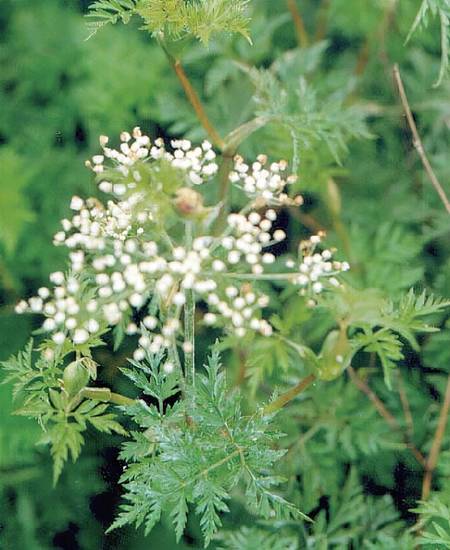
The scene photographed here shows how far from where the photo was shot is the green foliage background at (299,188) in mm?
1870

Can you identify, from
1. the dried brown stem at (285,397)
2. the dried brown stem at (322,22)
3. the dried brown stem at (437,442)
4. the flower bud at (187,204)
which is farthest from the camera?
the dried brown stem at (322,22)

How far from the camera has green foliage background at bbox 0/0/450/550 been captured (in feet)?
6.14

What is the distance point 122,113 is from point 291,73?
0.55 meters

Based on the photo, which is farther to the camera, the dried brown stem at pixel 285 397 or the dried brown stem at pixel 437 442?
the dried brown stem at pixel 437 442

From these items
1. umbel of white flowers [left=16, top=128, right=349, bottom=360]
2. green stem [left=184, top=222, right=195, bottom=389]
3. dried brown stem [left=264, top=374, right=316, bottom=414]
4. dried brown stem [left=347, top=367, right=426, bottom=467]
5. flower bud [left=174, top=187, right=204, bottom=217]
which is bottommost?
dried brown stem [left=347, top=367, right=426, bottom=467]

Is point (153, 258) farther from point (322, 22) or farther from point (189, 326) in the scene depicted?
point (322, 22)

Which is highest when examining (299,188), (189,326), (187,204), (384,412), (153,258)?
(187,204)

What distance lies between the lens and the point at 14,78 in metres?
2.54

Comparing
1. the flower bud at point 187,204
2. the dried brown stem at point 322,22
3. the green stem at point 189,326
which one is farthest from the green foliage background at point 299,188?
the flower bud at point 187,204

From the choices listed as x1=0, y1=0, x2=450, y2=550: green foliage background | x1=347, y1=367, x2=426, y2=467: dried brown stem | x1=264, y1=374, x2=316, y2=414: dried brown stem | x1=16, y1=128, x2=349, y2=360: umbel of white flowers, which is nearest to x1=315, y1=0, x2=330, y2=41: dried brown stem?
x1=0, y1=0, x2=450, y2=550: green foliage background

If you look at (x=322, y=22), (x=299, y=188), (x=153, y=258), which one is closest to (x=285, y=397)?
(x=153, y=258)

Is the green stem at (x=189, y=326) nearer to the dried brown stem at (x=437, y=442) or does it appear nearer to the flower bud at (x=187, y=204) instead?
the flower bud at (x=187, y=204)

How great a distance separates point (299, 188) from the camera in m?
2.03

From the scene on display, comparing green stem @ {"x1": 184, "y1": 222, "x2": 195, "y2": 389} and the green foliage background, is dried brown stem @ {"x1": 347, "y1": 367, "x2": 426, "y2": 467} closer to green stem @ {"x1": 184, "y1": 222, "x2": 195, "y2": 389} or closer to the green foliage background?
the green foliage background
